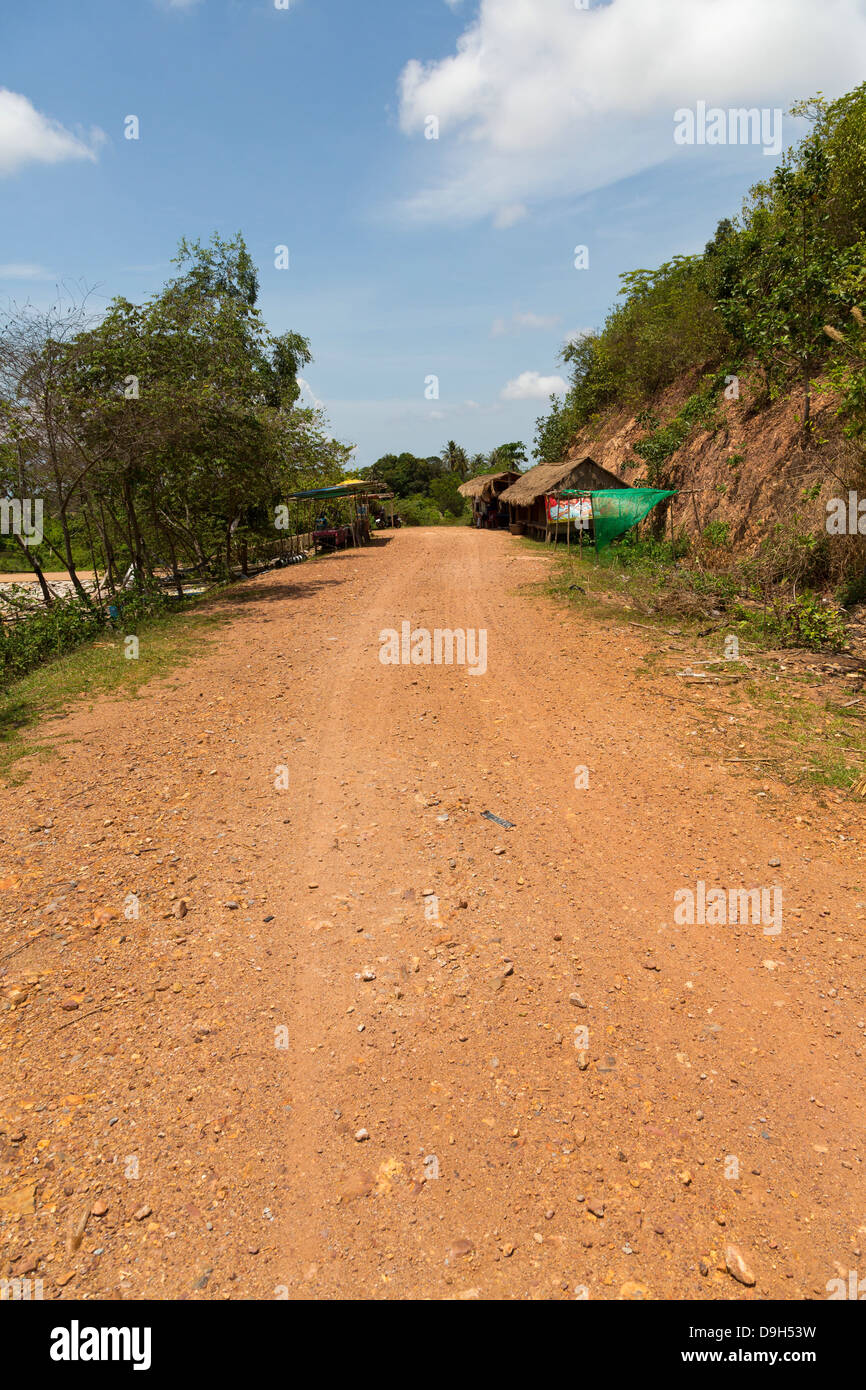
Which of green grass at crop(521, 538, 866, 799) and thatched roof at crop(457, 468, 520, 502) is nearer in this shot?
green grass at crop(521, 538, 866, 799)

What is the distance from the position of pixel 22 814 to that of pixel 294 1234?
4419mm

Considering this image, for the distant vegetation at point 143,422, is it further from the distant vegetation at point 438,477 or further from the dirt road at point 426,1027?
the distant vegetation at point 438,477

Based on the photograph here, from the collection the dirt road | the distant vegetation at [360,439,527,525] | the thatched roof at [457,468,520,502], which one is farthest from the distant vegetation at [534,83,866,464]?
the distant vegetation at [360,439,527,525]

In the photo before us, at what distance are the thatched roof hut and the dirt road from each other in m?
17.5

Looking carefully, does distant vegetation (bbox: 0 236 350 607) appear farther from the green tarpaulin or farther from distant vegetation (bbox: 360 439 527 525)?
distant vegetation (bbox: 360 439 527 525)

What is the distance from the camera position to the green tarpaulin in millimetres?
17516

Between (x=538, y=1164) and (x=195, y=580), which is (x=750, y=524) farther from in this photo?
(x=195, y=580)

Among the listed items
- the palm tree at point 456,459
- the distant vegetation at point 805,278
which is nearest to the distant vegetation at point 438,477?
the palm tree at point 456,459

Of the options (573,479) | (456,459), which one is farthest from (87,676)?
(456,459)

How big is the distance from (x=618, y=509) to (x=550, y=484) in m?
4.55

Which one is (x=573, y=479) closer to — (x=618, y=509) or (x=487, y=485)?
(x=618, y=509)

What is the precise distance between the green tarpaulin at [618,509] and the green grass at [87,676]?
11056 millimetres

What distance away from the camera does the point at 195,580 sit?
2419cm
